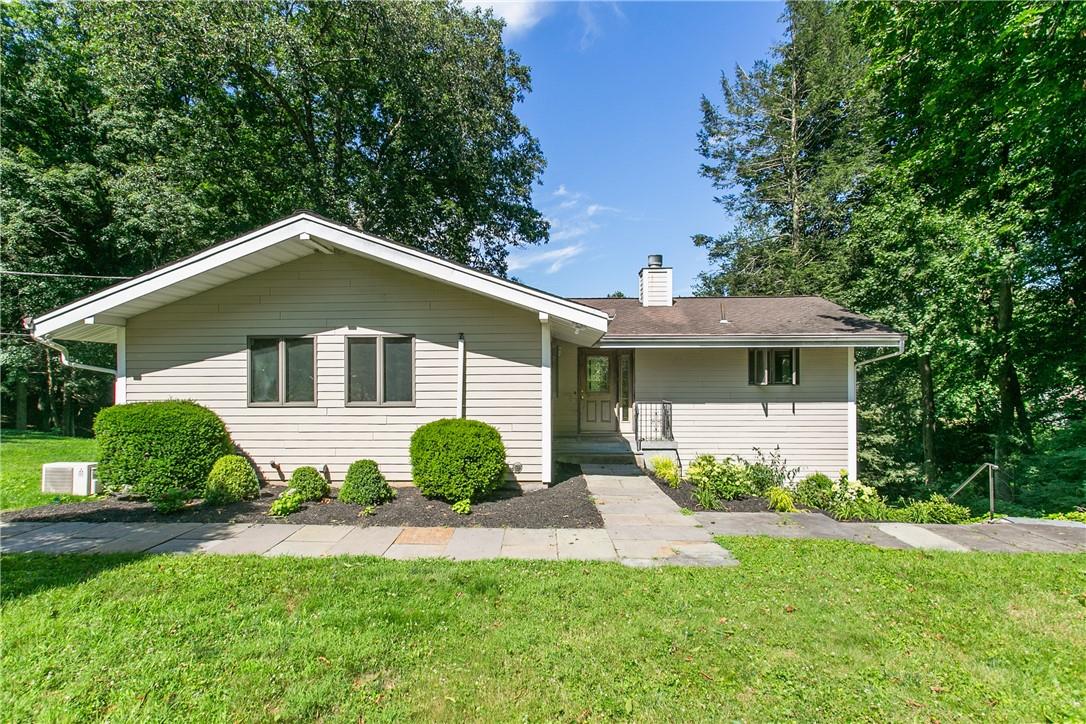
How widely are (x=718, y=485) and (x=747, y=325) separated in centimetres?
470

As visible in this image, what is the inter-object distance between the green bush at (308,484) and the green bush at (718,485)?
18.9 ft

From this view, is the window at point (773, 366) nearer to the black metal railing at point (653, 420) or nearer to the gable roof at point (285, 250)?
the black metal railing at point (653, 420)

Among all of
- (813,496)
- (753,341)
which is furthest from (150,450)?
(753,341)

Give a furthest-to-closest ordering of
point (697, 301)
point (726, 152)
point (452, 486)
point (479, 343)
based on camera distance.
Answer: point (726, 152)
point (697, 301)
point (479, 343)
point (452, 486)

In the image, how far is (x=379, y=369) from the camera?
721 cm

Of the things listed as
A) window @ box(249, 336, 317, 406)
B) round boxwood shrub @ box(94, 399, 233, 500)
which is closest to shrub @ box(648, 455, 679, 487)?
window @ box(249, 336, 317, 406)

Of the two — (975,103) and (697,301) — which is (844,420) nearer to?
(697,301)

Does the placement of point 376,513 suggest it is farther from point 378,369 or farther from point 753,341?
point 753,341

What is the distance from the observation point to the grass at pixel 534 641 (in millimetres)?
2475

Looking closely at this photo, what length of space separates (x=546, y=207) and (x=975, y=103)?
1317cm

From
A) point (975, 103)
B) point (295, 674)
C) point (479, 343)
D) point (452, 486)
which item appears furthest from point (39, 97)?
point (975, 103)

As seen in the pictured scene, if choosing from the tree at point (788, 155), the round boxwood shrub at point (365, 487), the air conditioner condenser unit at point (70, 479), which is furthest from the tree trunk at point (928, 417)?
the air conditioner condenser unit at point (70, 479)

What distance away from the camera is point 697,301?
1298cm

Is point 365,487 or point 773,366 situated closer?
point 365,487
